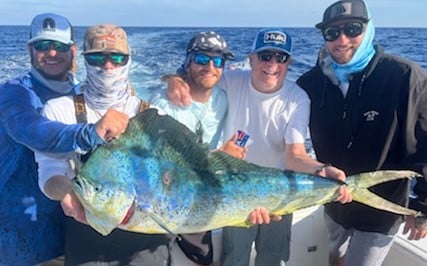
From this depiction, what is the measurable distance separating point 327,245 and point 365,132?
115 centimetres

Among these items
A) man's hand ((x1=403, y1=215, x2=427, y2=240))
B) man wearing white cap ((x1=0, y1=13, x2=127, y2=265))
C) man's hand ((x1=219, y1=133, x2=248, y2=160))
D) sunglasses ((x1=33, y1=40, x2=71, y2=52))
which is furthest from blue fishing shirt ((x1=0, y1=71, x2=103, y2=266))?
man's hand ((x1=403, y1=215, x2=427, y2=240))

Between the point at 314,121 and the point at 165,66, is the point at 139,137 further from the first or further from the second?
the point at 165,66

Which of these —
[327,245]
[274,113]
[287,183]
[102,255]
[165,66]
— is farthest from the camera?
[165,66]

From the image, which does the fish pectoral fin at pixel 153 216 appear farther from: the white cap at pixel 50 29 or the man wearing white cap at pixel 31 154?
the white cap at pixel 50 29

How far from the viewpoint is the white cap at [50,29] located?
2404 mm

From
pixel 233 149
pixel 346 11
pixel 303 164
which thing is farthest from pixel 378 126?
pixel 233 149

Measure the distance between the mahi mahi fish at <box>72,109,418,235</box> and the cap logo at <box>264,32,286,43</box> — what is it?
2.91 feet

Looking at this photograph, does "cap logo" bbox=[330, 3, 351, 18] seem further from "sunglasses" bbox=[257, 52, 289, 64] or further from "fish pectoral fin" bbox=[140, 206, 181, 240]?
"fish pectoral fin" bbox=[140, 206, 181, 240]

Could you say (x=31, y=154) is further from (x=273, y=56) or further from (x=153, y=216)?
(x=273, y=56)

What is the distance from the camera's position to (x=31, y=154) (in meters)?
2.32

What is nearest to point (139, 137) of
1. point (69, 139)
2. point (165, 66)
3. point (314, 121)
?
point (69, 139)

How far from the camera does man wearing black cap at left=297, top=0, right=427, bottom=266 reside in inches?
108

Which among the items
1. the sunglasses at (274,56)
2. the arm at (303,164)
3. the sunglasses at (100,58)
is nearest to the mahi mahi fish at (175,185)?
the arm at (303,164)

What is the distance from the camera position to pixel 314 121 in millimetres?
3035
